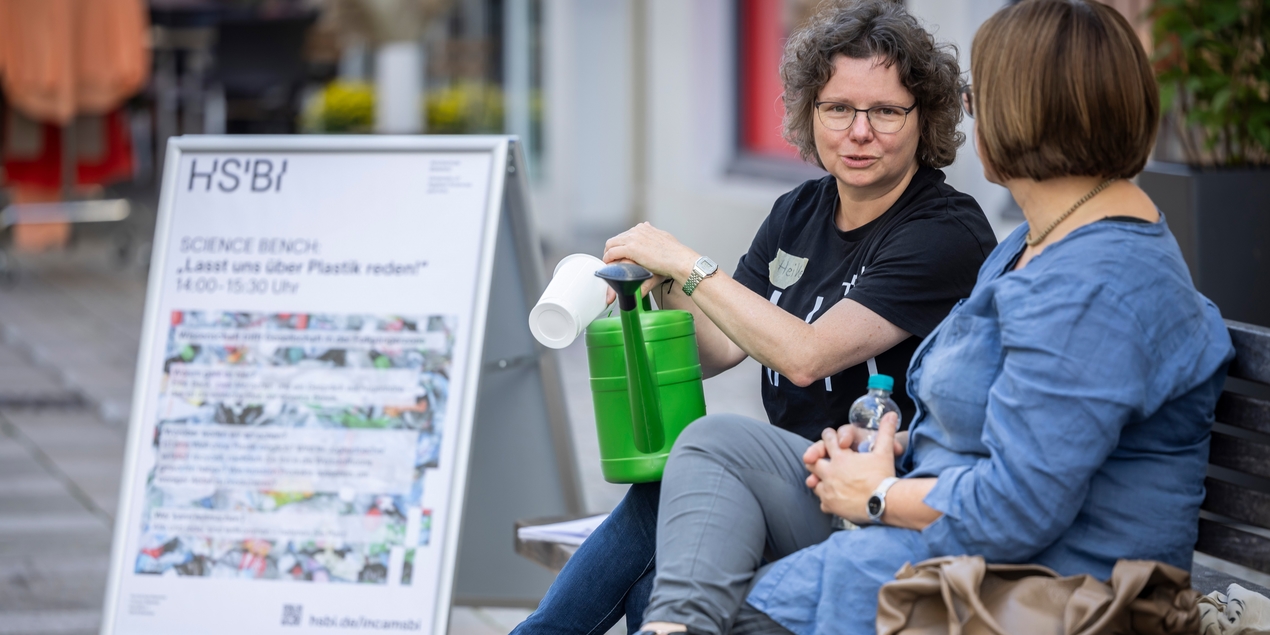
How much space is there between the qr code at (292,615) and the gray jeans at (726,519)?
2.77 feet

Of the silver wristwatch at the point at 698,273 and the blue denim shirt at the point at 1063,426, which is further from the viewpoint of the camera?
the silver wristwatch at the point at 698,273

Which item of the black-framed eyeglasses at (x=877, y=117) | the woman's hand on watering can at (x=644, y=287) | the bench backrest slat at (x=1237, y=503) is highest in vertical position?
the black-framed eyeglasses at (x=877, y=117)

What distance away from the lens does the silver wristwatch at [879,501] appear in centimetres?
170

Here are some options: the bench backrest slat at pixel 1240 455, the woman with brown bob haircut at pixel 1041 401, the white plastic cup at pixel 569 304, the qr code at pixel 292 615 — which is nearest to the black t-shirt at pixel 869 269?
the woman with brown bob haircut at pixel 1041 401

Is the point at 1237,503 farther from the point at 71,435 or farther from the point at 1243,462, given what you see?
the point at 71,435

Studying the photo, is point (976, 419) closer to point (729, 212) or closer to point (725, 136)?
point (729, 212)

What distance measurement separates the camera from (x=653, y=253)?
2.12 m

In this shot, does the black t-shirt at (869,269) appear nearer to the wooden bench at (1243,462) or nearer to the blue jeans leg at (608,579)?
the blue jeans leg at (608,579)

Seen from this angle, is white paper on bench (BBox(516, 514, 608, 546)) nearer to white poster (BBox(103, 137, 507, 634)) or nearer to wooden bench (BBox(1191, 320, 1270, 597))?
white poster (BBox(103, 137, 507, 634))

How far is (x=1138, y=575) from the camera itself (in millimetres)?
1503

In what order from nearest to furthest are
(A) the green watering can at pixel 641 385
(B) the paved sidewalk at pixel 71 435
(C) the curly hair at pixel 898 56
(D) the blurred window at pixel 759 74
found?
(A) the green watering can at pixel 641 385 < (C) the curly hair at pixel 898 56 < (B) the paved sidewalk at pixel 71 435 < (D) the blurred window at pixel 759 74

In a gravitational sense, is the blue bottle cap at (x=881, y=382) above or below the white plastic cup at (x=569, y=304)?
below

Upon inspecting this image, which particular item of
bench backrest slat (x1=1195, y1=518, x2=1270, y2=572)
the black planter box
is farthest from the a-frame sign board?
the black planter box

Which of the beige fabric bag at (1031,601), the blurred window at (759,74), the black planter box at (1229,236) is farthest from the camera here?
the blurred window at (759,74)
